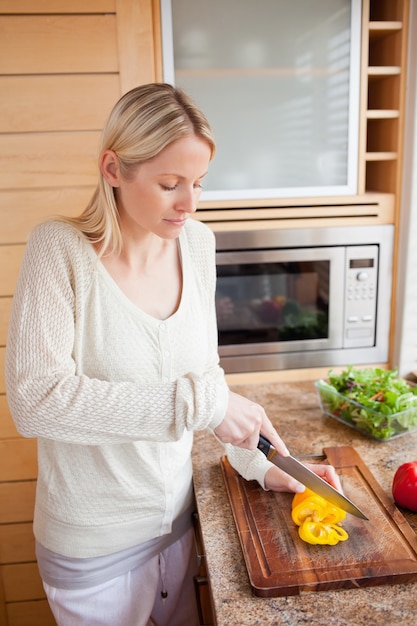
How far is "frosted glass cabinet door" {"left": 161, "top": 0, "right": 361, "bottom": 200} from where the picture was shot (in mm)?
1450

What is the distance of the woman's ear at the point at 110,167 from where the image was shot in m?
0.99

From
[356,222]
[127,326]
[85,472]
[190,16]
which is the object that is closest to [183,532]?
[85,472]

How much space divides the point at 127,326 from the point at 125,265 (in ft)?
0.40

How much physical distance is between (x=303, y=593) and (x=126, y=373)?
43 centimetres

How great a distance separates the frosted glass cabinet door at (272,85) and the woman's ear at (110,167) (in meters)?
0.54

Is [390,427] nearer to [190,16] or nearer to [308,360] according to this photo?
[308,360]

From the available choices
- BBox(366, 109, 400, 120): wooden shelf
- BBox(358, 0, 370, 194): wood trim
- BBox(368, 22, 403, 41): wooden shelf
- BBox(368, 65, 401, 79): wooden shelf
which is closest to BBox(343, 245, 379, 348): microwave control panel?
BBox(358, 0, 370, 194): wood trim

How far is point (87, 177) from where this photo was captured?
144 cm

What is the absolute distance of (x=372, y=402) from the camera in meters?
1.33

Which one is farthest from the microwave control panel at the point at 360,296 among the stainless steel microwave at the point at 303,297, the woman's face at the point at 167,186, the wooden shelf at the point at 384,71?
the woman's face at the point at 167,186

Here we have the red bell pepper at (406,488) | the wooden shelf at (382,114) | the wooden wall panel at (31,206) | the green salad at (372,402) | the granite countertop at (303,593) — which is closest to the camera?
the granite countertop at (303,593)

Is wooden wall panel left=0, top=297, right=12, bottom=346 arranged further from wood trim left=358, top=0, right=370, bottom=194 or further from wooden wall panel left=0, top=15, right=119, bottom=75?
wood trim left=358, top=0, right=370, bottom=194

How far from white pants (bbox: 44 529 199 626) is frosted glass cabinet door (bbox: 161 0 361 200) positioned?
33.4 inches

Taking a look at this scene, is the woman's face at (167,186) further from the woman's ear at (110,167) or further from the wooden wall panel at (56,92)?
the wooden wall panel at (56,92)
